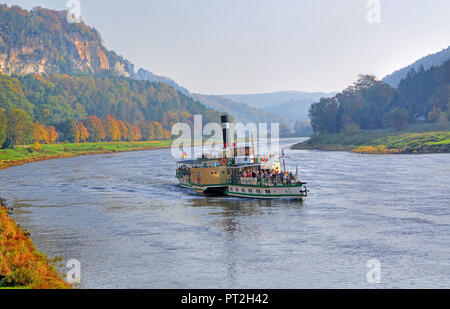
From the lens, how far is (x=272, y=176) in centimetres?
7112

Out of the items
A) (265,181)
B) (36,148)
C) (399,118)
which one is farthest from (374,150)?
(36,148)

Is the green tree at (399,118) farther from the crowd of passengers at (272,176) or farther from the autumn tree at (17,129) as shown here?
the autumn tree at (17,129)

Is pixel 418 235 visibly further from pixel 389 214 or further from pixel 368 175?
pixel 368 175

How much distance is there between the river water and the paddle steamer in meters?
2.10

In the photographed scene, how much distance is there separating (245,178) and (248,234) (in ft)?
87.1

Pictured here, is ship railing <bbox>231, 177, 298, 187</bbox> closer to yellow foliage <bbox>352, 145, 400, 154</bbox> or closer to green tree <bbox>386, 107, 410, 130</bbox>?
yellow foliage <bbox>352, 145, 400, 154</bbox>

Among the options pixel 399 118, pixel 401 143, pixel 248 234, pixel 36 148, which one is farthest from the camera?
pixel 399 118

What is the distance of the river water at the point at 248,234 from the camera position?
3378cm

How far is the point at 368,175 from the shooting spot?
315 feet

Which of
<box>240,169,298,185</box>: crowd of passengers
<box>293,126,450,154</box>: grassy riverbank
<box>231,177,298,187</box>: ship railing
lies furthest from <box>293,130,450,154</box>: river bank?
<box>231,177,298,187</box>: ship railing

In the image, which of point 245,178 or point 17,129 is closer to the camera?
point 245,178

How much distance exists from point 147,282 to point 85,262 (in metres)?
6.95

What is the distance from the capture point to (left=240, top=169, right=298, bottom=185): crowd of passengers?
69.4 m

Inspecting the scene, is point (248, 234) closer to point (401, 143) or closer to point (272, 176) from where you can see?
point (272, 176)
